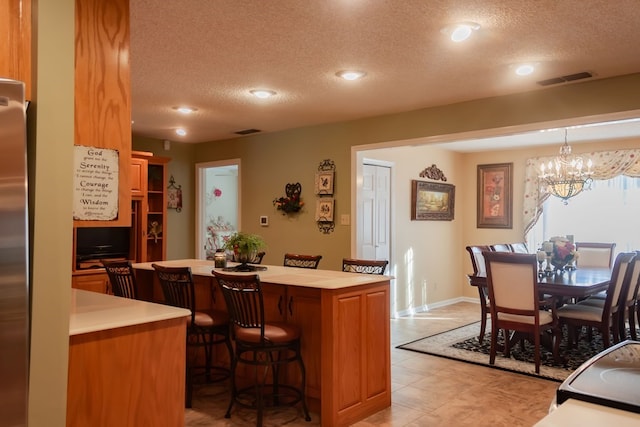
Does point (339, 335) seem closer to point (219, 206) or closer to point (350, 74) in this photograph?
point (350, 74)

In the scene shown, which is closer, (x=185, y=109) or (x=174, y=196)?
(x=185, y=109)

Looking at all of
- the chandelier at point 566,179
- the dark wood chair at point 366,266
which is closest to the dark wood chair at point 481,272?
the chandelier at point 566,179

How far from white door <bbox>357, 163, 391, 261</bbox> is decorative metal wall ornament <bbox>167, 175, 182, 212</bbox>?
2787 mm

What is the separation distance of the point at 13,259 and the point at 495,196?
730cm

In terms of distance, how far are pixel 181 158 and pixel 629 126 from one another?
5.81 m

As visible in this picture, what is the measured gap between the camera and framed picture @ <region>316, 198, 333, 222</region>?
5.82 m

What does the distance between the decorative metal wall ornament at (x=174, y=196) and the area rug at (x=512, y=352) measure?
12.7ft

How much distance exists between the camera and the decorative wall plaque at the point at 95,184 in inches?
75.2

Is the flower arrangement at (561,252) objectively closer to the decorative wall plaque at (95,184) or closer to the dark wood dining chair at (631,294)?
the dark wood dining chair at (631,294)

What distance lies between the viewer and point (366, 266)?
399 cm

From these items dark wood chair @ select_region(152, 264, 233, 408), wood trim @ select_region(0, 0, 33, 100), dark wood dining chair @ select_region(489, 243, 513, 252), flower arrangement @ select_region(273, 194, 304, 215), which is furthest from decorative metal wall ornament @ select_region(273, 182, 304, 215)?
wood trim @ select_region(0, 0, 33, 100)

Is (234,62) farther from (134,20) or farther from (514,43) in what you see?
(514,43)

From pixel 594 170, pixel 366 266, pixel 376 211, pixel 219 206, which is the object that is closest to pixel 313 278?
pixel 366 266

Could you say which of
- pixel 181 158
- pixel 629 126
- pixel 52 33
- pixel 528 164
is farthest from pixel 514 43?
pixel 181 158
